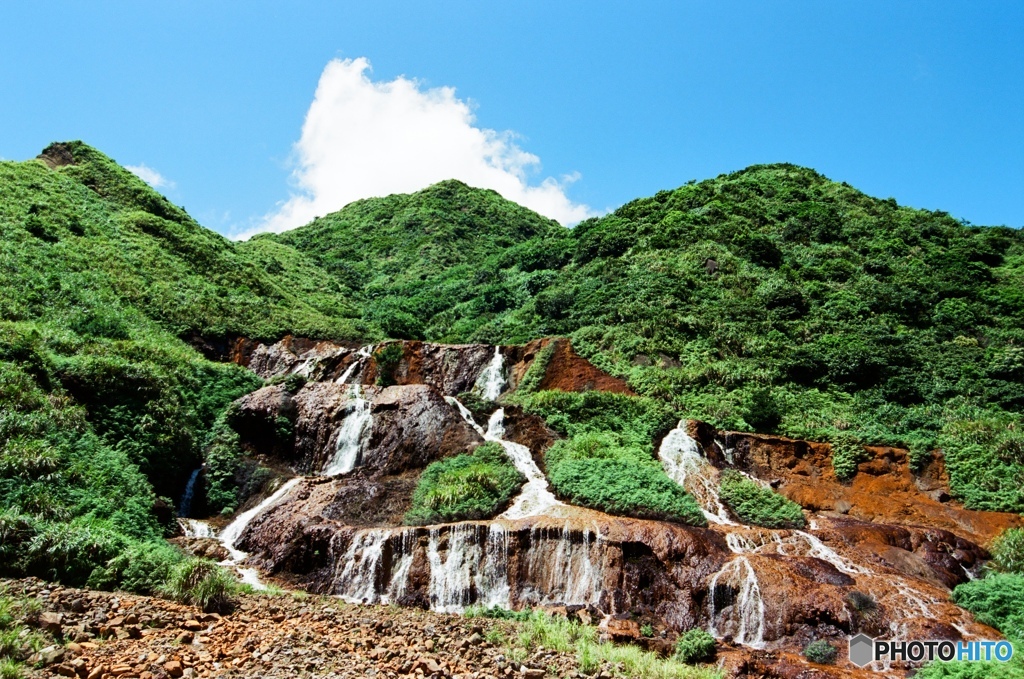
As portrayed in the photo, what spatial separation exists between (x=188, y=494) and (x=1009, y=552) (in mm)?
25884

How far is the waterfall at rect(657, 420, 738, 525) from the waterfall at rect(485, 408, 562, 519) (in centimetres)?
503

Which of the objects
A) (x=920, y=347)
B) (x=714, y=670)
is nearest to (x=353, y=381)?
(x=714, y=670)

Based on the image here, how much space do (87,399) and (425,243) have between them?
5074 cm

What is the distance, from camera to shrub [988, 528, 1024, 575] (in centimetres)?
1744

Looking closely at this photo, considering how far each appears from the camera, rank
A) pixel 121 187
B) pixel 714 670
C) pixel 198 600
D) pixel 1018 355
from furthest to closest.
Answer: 1. pixel 121 187
2. pixel 1018 355
3. pixel 714 670
4. pixel 198 600

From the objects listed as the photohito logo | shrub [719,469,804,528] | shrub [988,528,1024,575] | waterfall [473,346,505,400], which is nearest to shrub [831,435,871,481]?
shrub [719,469,804,528]

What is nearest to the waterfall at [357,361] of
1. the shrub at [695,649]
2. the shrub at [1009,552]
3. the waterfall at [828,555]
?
the waterfall at [828,555]

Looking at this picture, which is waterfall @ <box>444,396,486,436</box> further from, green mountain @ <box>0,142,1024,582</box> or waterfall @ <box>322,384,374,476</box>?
green mountain @ <box>0,142,1024,582</box>

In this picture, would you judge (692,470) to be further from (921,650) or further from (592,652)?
(592,652)

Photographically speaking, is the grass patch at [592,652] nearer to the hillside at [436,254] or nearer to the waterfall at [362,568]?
the waterfall at [362,568]

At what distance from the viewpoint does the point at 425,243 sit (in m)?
69.4

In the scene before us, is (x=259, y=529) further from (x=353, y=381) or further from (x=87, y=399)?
(x=353, y=381)

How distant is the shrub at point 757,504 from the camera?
19766 millimetres

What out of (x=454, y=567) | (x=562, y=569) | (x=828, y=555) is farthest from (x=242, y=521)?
(x=828, y=555)
